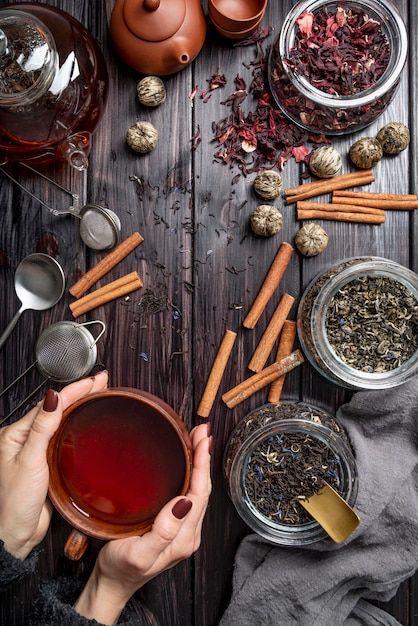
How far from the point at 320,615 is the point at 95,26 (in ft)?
4.26

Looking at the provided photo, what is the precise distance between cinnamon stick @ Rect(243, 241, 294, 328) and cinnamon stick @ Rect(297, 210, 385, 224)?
0.07 m

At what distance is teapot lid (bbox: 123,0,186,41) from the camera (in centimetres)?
111

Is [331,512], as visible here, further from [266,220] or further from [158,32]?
[158,32]

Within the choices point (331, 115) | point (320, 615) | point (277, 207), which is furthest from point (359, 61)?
point (320, 615)

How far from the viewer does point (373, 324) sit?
1.16 m

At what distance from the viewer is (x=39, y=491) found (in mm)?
987

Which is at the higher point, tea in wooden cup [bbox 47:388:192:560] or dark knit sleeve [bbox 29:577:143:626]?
tea in wooden cup [bbox 47:388:192:560]

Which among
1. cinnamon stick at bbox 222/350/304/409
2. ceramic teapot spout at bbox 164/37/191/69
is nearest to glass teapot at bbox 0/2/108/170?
ceramic teapot spout at bbox 164/37/191/69

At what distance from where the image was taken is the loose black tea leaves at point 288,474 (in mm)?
1134

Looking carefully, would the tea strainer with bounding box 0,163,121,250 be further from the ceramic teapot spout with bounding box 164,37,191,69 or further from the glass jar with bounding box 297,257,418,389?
the glass jar with bounding box 297,257,418,389

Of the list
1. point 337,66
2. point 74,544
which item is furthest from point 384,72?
point 74,544

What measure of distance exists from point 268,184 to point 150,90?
306mm

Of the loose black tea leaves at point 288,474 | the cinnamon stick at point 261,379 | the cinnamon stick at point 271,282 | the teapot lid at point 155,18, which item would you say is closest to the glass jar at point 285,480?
the loose black tea leaves at point 288,474

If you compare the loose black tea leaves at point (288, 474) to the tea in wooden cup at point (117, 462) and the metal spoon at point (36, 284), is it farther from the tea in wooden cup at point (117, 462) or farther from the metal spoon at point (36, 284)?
the metal spoon at point (36, 284)
